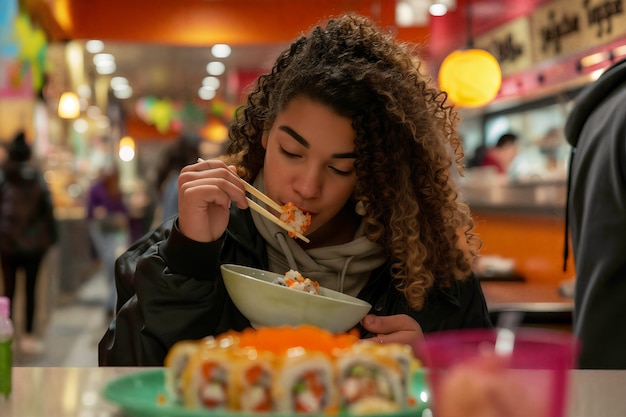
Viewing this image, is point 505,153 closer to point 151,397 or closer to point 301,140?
point 301,140

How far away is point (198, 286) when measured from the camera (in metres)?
1.47

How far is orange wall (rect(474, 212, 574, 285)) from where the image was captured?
5.18 metres

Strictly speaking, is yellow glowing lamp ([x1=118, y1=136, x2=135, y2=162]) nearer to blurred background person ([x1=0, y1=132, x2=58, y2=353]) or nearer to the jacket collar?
blurred background person ([x1=0, y1=132, x2=58, y2=353])

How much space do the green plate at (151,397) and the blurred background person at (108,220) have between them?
7554mm

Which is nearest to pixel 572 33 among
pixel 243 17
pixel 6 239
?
pixel 243 17

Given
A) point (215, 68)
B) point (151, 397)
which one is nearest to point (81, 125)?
point (215, 68)

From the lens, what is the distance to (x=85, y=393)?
1.02m

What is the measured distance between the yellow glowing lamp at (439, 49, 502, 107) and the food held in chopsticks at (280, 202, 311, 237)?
6318mm

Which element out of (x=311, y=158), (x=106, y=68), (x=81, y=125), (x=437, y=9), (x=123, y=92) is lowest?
(x=311, y=158)

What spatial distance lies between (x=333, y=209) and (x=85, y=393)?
72 cm

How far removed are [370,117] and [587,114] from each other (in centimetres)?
101

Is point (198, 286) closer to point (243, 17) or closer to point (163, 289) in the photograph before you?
point (163, 289)

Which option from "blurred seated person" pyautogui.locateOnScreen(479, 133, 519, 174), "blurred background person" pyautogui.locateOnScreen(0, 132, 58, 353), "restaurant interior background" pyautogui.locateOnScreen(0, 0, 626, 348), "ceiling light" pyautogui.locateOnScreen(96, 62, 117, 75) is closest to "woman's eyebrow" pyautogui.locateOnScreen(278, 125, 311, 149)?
"restaurant interior background" pyautogui.locateOnScreen(0, 0, 626, 348)

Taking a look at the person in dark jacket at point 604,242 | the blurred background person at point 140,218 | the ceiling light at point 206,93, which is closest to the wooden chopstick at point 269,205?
the person in dark jacket at point 604,242
